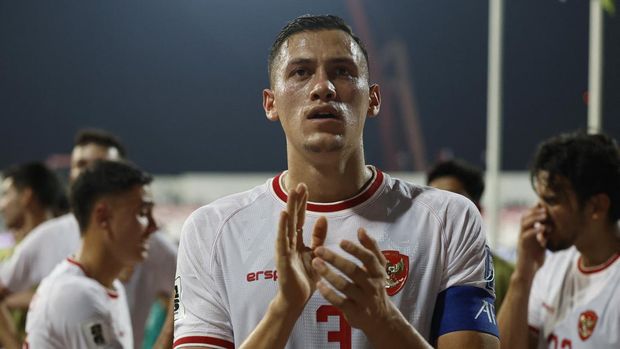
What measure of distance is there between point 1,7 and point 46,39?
600mm

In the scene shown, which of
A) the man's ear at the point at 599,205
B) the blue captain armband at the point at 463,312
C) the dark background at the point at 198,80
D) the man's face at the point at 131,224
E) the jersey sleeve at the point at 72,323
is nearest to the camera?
the blue captain armband at the point at 463,312

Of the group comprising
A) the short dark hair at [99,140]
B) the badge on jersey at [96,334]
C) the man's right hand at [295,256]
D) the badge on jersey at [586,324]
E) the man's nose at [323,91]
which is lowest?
the badge on jersey at [586,324]

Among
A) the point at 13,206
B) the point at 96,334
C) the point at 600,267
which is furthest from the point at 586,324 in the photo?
the point at 13,206

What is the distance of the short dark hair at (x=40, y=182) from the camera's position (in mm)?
5742

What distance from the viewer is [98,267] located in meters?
3.38

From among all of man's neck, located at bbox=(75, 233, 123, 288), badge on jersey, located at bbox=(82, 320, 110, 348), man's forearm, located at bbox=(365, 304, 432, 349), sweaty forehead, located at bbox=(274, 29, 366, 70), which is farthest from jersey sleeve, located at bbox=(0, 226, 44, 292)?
man's forearm, located at bbox=(365, 304, 432, 349)

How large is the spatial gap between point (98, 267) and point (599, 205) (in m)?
1.90

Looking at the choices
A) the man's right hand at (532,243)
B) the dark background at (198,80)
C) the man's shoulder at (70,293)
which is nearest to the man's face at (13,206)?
the man's shoulder at (70,293)

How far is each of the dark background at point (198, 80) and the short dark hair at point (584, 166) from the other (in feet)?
17.6

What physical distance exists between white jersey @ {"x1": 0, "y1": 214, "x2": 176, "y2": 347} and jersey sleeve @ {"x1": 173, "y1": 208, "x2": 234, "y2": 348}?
2215mm

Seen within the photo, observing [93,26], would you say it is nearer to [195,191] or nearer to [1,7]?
[1,7]

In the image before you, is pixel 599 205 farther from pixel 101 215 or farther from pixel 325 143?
pixel 101 215

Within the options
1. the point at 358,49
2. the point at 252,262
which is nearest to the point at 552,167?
the point at 358,49

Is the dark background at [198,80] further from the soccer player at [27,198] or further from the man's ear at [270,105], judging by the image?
the man's ear at [270,105]
